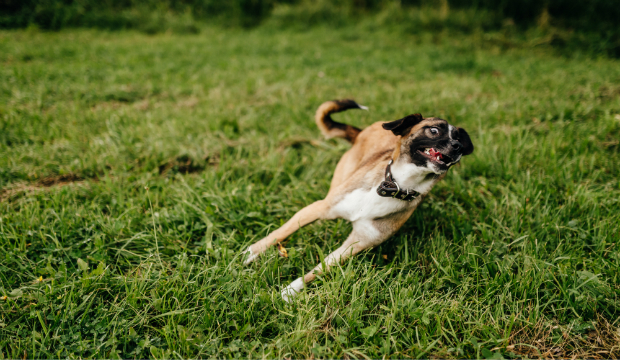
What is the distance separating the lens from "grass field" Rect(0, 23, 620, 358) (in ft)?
6.28

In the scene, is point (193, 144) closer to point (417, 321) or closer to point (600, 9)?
point (417, 321)

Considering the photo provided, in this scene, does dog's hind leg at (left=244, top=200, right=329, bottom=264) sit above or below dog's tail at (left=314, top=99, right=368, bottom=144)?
below

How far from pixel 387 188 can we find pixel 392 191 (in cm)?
4

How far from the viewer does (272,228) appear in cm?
275

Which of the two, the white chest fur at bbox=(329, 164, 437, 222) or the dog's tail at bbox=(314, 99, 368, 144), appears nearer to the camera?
the white chest fur at bbox=(329, 164, 437, 222)

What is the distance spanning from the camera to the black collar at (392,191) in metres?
2.15

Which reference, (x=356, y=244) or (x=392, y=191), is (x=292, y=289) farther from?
(x=392, y=191)

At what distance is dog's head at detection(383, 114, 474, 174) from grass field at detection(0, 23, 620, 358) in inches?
30.7

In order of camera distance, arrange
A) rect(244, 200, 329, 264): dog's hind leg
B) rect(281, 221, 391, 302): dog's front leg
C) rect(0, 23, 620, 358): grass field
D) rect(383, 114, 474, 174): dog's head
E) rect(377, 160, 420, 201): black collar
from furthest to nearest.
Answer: rect(244, 200, 329, 264): dog's hind leg, rect(281, 221, 391, 302): dog's front leg, rect(377, 160, 420, 201): black collar, rect(383, 114, 474, 174): dog's head, rect(0, 23, 620, 358): grass field

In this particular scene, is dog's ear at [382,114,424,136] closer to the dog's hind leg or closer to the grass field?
the dog's hind leg

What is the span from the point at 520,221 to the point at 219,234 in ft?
8.17

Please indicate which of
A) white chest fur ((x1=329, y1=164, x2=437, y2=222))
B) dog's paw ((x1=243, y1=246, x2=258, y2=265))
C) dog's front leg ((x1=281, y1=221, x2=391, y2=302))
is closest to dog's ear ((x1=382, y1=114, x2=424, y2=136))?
white chest fur ((x1=329, y1=164, x2=437, y2=222))

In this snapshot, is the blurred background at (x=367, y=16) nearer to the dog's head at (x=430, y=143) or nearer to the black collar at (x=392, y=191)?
the dog's head at (x=430, y=143)

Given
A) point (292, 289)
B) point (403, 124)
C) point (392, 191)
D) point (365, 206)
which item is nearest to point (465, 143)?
point (403, 124)
